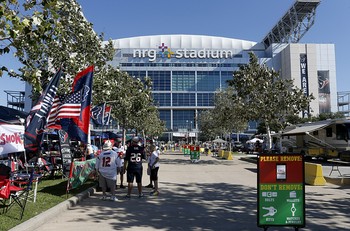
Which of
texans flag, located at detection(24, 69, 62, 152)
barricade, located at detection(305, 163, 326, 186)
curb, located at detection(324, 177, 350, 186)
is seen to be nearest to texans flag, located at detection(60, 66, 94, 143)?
texans flag, located at detection(24, 69, 62, 152)

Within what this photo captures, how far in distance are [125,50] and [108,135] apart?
254ft

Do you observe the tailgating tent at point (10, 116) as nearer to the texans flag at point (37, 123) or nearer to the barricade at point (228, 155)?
the texans flag at point (37, 123)

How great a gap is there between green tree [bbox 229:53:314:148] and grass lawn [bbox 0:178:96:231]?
14984mm

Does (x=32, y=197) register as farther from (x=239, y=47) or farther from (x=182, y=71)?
(x=239, y=47)

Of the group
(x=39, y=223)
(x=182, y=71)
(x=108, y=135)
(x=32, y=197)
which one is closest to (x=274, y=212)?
(x=39, y=223)

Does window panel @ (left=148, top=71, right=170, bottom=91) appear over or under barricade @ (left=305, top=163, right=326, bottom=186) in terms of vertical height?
over

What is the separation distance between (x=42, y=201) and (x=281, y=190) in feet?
19.9

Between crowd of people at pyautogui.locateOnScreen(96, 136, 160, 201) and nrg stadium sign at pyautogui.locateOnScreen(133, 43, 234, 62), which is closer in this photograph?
crowd of people at pyautogui.locateOnScreen(96, 136, 160, 201)

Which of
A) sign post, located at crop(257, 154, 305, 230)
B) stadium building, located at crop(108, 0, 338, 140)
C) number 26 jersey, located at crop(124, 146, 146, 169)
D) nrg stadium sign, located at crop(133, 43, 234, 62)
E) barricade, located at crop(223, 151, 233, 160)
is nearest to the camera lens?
sign post, located at crop(257, 154, 305, 230)

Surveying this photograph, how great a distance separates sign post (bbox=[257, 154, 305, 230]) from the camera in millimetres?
5840

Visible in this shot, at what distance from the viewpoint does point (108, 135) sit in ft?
113

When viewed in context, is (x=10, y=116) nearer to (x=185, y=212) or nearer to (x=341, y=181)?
(x=185, y=212)

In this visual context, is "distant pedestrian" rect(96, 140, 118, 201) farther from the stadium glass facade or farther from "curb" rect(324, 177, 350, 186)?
the stadium glass facade

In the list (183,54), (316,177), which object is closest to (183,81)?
(183,54)
